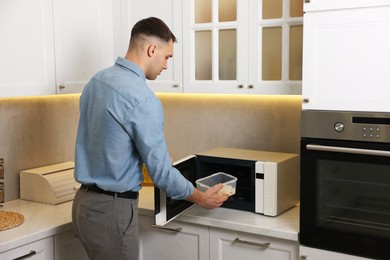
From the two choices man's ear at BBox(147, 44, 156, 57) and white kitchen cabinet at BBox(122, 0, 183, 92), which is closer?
man's ear at BBox(147, 44, 156, 57)

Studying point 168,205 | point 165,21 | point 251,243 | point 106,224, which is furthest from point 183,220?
point 165,21

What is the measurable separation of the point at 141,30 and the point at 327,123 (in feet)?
2.88

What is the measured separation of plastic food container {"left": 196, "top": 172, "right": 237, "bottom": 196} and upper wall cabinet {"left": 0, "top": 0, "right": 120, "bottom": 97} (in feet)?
2.96

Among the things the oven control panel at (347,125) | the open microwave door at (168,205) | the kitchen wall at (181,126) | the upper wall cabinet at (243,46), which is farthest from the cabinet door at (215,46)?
the oven control panel at (347,125)

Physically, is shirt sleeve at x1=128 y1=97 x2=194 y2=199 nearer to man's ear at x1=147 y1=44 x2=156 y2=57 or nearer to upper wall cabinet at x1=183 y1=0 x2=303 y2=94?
man's ear at x1=147 y1=44 x2=156 y2=57

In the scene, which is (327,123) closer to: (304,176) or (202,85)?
(304,176)

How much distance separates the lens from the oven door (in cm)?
207

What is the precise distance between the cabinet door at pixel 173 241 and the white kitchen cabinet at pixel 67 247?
1.10ft

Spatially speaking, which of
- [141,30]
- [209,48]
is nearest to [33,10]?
[141,30]

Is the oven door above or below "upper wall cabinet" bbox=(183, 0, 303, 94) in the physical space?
below

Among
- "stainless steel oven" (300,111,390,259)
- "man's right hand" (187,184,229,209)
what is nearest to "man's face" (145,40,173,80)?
"man's right hand" (187,184,229,209)

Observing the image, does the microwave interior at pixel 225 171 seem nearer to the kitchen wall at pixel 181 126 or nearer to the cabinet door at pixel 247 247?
the cabinet door at pixel 247 247

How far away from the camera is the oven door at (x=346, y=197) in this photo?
2.07 m

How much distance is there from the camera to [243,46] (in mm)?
2633
